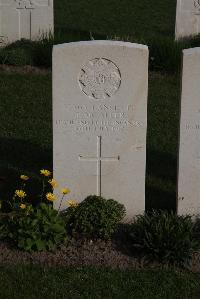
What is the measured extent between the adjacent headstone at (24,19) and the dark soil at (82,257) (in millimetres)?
7286

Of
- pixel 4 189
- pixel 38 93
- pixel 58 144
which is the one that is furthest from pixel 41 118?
pixel 58 144

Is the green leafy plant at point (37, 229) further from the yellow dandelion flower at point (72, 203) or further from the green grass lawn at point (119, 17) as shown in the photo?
the green grass lawn at point (119, 17)

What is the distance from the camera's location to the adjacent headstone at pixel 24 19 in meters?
12.6

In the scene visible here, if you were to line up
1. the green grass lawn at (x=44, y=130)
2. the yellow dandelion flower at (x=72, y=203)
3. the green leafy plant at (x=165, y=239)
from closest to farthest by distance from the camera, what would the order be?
the green leafy plant at (x=165, y=239), the yellow dandelion flower at (x=72, y=203), the green grass lawn at (x=44, y=130)

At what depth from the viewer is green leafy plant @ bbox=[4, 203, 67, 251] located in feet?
19.4

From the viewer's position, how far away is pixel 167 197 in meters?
7.16

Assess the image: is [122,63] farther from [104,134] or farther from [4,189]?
[4,189]

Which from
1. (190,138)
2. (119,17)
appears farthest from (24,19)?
(190,138)

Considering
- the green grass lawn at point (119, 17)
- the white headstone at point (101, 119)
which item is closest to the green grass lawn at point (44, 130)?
the white headstone at point (101, 119)

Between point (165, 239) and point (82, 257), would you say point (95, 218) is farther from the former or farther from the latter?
point (165, 239)

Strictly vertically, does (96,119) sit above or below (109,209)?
above

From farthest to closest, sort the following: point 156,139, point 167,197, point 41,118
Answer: point 41,118 → point 156,139 → point 167,197

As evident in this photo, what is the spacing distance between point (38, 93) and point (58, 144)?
463cm

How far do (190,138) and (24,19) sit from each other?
7.28 metres
